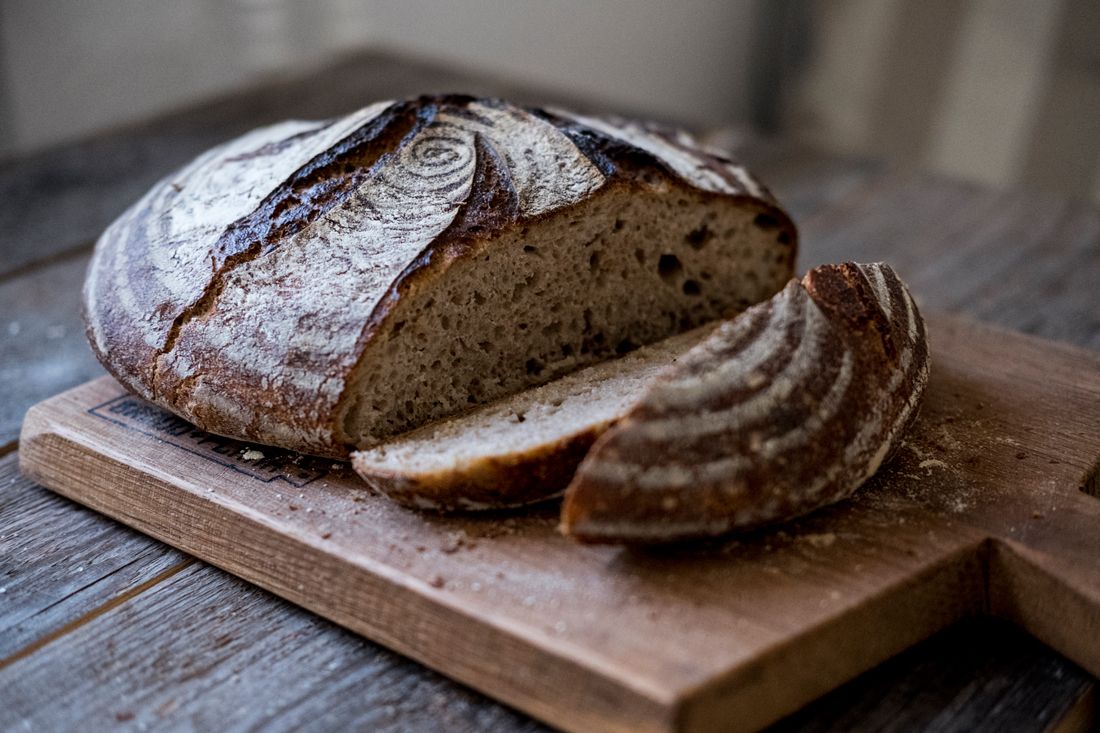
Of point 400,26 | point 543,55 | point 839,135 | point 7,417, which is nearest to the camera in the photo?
point 7,417

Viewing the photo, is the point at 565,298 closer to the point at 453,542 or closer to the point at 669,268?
the point at 669,268

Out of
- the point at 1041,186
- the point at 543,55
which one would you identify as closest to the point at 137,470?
the point at 543,55

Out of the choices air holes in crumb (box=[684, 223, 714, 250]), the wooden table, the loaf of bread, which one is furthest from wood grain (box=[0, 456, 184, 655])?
air holes in crumb (box=[684, 223, 714, 250])

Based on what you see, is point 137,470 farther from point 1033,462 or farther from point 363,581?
point 1033,462

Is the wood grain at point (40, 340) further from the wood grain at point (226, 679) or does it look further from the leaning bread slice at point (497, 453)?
the leaning bread slice at point (497, 453)

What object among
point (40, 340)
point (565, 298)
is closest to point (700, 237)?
point (565, 298)
